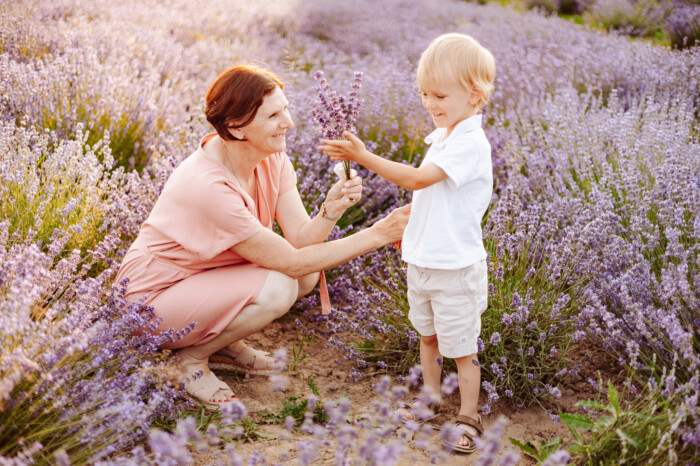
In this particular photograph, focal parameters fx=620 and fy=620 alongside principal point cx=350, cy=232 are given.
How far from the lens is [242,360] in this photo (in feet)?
8.89

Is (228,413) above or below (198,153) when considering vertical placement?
below

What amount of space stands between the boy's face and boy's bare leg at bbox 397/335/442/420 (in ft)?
2.66

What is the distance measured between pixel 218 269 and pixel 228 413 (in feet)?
3.84

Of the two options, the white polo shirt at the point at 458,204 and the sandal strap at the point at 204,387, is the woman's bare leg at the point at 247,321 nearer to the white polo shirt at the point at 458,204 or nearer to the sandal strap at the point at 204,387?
the sandal strap at the point at 204,387

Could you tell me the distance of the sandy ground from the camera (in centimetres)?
214

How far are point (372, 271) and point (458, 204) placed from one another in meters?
1.25

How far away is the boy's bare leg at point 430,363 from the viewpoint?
2.31 meters

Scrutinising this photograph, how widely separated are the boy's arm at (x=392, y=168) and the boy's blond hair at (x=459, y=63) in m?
0.28

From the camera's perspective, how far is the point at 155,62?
511 cm

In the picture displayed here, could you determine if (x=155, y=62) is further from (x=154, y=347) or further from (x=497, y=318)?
(x=497, y=318)

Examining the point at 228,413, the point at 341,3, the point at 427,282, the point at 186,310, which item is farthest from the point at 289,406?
the point at 341,3

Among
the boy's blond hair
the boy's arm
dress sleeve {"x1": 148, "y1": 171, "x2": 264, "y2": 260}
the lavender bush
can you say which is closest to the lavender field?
dress sleeve {"x1": 148, "y1": 171, "x2": 264, "y2": 260}

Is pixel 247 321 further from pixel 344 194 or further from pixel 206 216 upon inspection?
pixel 344 194

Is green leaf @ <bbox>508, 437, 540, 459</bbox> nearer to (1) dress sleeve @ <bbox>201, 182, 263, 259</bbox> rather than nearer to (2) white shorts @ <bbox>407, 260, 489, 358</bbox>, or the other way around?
(2) white shorts @ <bbox>407, 260, 489, 358</bbox>
